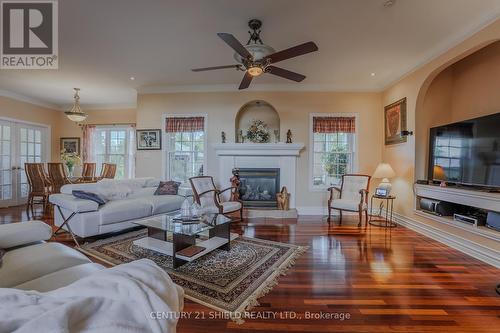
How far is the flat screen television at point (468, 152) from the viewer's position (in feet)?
9.69

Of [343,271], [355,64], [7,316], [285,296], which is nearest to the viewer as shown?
[7,316]

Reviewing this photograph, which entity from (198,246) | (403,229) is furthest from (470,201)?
(198,246)

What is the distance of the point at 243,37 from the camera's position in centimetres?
329

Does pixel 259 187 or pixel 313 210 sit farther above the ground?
pixel 259 187

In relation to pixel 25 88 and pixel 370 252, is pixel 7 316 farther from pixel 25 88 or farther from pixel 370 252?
pixel 25 88

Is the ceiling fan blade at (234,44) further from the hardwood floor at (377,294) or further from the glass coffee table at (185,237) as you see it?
the hardwood floor at (377,294)

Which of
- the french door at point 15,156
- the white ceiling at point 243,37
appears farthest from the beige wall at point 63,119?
the white ceiling at point 243,37

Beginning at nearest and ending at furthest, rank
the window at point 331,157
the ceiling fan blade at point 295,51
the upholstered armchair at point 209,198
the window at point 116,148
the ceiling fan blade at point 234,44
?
the ceiling fan blade at point 234,44
the ceiling fan blade at point 295,51
the upholstered armchair at point 209,198
the window at point 331,157
the window at point 116,148

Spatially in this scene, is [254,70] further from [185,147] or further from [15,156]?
[15,156]

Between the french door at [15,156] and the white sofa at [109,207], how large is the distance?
12.2 feet

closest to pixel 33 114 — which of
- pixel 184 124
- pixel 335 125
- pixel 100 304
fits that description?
pixel 184 124

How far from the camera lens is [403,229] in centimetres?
421

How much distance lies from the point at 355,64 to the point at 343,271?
3389 millimetres

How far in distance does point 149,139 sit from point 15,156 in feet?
11.9
